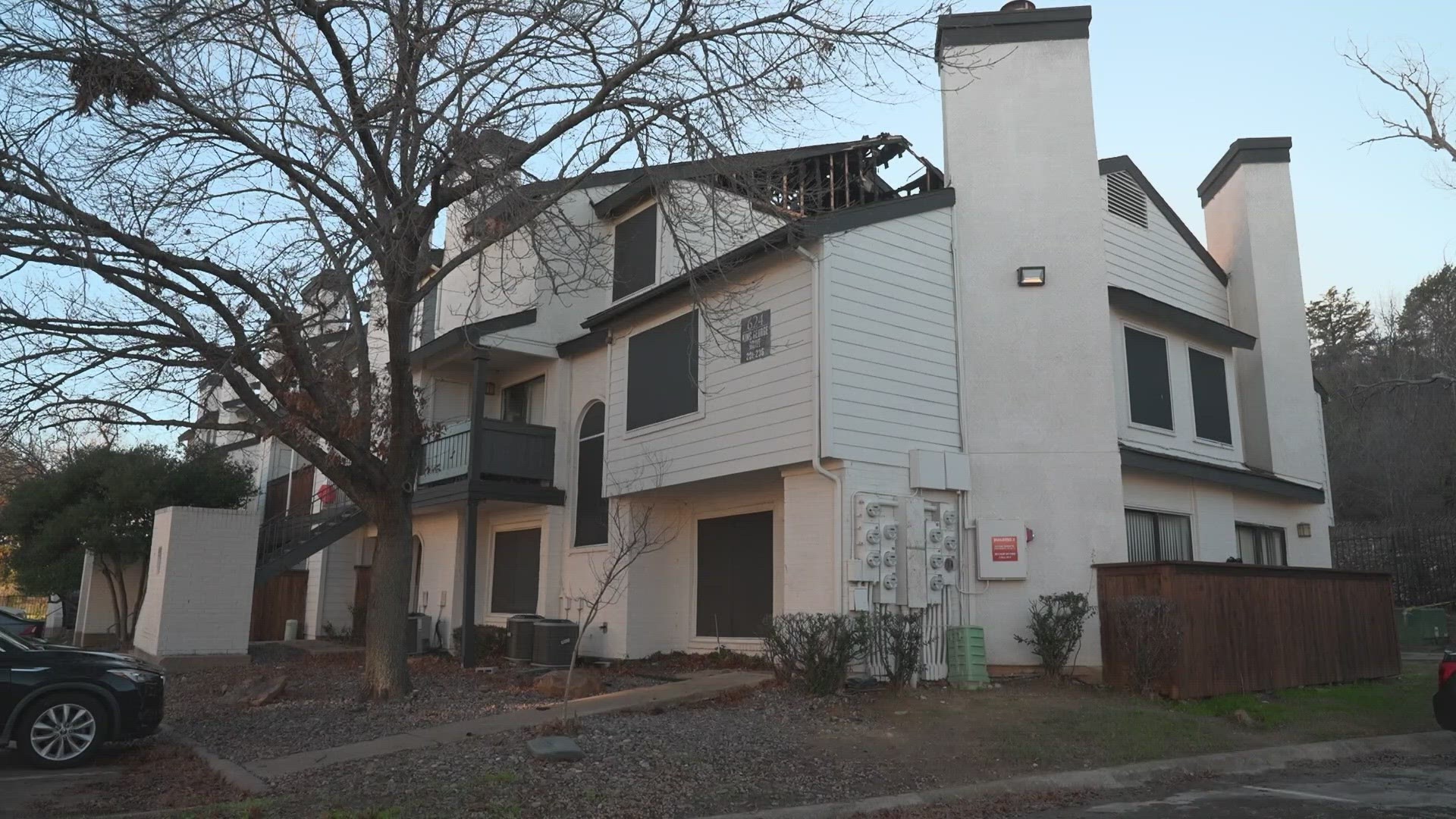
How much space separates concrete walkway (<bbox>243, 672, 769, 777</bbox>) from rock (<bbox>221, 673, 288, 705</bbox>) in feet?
11.6

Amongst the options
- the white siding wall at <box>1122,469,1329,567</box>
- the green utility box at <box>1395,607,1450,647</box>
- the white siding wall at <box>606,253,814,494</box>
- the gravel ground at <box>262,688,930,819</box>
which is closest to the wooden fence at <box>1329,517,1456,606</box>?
the green utility box at <box>1395,607,1450,647</box>

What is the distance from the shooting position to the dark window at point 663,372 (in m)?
15.3

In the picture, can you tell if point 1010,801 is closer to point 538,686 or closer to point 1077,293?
point 538,686

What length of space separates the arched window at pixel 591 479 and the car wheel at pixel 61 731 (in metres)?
8.85

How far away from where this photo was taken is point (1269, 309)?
61.4 ft

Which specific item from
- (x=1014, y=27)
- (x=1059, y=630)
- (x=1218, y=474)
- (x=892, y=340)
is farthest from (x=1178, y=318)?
(x=1059, y=630)

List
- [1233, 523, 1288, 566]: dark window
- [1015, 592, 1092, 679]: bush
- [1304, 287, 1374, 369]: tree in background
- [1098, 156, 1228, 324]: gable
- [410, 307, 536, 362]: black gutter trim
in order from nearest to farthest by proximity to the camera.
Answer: [1015, 592, 1092, 679]: bush
[1098, 156, 1228, 324]: gable
[1233, 523, 1288, 566]: dark window
[410, 307, 536, 362]: black gutter trim
[1304, 287, 1374, 369]: tree in background

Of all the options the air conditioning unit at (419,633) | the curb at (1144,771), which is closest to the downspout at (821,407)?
the curb at (1144,771)

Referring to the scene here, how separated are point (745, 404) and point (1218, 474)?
7655mm

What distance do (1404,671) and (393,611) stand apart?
1515 centimetres

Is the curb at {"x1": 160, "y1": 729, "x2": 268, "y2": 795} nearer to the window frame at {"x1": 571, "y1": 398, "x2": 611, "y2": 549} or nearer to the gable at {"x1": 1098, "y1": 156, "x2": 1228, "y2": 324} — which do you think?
the window frame at {"x1": 571, "y1": 398, "x2": 611, "y2": 549}

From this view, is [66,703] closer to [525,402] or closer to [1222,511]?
[525,402]

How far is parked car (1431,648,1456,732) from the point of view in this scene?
31.5 ft

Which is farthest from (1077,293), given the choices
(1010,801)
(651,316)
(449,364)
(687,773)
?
(449,364)
